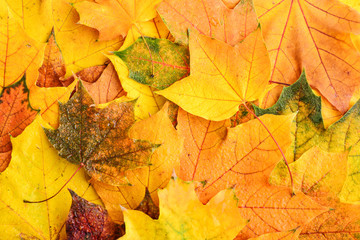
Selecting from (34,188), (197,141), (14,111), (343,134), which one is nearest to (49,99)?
(14,111)

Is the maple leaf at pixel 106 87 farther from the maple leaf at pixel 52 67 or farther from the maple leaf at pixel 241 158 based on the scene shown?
the maple leaf at pixel 241 158

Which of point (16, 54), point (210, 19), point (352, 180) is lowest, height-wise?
point (352, 180)

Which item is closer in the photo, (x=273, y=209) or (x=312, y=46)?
(x=273, y=209)

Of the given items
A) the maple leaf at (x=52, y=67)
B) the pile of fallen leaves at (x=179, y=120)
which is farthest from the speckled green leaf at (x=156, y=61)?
the maple leaf at (x=52, y=67)

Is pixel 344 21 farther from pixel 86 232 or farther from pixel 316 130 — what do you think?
pixel 86 232

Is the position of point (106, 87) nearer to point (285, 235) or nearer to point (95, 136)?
point (95, 136)

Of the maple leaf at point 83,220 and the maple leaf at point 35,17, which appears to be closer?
the maple leaf at point 83,220

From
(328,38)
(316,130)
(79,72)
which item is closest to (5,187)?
(79,72)
